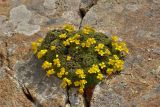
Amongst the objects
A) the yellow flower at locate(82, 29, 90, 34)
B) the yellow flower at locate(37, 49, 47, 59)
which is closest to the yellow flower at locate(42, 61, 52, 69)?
the yellow flower at locate(37, 49, 47, 59)

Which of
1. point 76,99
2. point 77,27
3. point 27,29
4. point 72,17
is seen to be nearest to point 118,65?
point 76,99

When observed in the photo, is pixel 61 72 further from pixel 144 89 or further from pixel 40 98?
pixel 144 89

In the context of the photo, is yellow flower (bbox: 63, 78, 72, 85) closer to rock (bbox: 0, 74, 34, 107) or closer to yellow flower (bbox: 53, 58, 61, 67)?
yellow flower (bbox: 53, 58, 61, 67)

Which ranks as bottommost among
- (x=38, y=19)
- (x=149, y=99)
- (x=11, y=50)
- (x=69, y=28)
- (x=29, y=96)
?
(x=29, y=96)

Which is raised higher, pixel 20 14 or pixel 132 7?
pixel 132 7

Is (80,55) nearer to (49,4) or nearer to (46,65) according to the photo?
(46,65)
